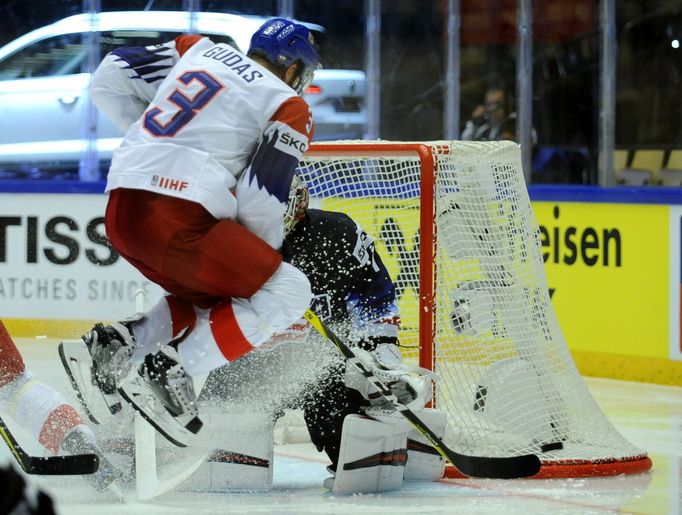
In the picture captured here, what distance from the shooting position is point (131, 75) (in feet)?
9.84

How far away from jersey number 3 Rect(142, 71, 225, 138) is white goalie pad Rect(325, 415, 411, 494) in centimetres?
81

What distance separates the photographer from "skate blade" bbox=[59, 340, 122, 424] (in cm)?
291

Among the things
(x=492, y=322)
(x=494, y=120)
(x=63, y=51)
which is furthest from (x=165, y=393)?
(x=63, y=51)

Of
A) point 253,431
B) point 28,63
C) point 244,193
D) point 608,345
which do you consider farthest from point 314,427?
point 28,63

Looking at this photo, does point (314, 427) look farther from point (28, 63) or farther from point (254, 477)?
point (28, 63)

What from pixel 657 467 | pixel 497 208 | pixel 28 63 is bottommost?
pixel 657 467

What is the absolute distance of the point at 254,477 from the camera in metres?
3.10

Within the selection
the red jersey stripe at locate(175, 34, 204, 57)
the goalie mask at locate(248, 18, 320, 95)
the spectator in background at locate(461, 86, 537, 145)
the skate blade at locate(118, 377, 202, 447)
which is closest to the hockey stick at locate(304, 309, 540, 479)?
the skate blade at locate(118, 377, 202, 447)

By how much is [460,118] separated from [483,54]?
1.21 feet

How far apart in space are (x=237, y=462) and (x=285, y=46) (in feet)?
3.23

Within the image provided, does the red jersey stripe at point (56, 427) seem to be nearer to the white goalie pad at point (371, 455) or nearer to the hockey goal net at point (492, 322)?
the white goalie pad at point (371, 455)

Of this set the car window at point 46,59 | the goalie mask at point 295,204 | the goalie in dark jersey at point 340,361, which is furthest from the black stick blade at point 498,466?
the car window at point 46,59

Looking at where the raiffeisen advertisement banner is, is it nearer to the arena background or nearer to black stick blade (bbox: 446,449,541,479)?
the arena background

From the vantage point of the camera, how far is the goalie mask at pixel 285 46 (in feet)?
9.64
